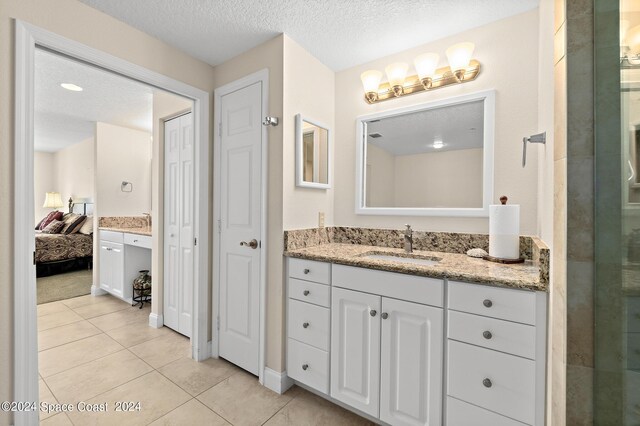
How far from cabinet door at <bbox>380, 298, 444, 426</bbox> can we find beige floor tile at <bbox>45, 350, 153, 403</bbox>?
180 cm

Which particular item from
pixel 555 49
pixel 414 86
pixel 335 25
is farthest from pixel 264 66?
pixel 555 49

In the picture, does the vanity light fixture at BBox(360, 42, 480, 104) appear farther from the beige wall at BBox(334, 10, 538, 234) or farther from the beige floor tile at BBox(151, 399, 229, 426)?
the beige floor tile at BBox(151, 399, 229, 426)

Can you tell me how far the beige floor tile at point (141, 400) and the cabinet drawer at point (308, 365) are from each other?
0.70 m

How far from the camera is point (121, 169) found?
4.16 m

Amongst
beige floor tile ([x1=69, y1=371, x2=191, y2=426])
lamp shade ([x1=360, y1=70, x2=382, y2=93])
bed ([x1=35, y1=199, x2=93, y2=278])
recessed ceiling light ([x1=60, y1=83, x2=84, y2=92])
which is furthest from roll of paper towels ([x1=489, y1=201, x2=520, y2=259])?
bed ([x1=35, y1=199, x2=93, y2=278])

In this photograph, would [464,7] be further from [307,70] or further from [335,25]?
[307,70]

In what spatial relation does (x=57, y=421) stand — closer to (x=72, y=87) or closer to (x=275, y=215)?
(x=275, y=215)

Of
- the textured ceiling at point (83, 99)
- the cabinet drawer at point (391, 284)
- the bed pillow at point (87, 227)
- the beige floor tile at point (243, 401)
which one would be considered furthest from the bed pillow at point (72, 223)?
the cabinet drawer at point (391, 284)

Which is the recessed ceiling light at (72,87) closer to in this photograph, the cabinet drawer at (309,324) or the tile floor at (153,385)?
the tile floor at (153,385)

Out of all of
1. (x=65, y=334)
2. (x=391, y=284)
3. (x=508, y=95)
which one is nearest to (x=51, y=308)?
(x=65, y=334)

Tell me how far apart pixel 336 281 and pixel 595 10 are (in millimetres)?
1491

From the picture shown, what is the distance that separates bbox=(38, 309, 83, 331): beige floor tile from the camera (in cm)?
281

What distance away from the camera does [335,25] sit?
1720 millimetres

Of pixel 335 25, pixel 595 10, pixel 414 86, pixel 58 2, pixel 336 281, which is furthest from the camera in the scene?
pixel 414 86
